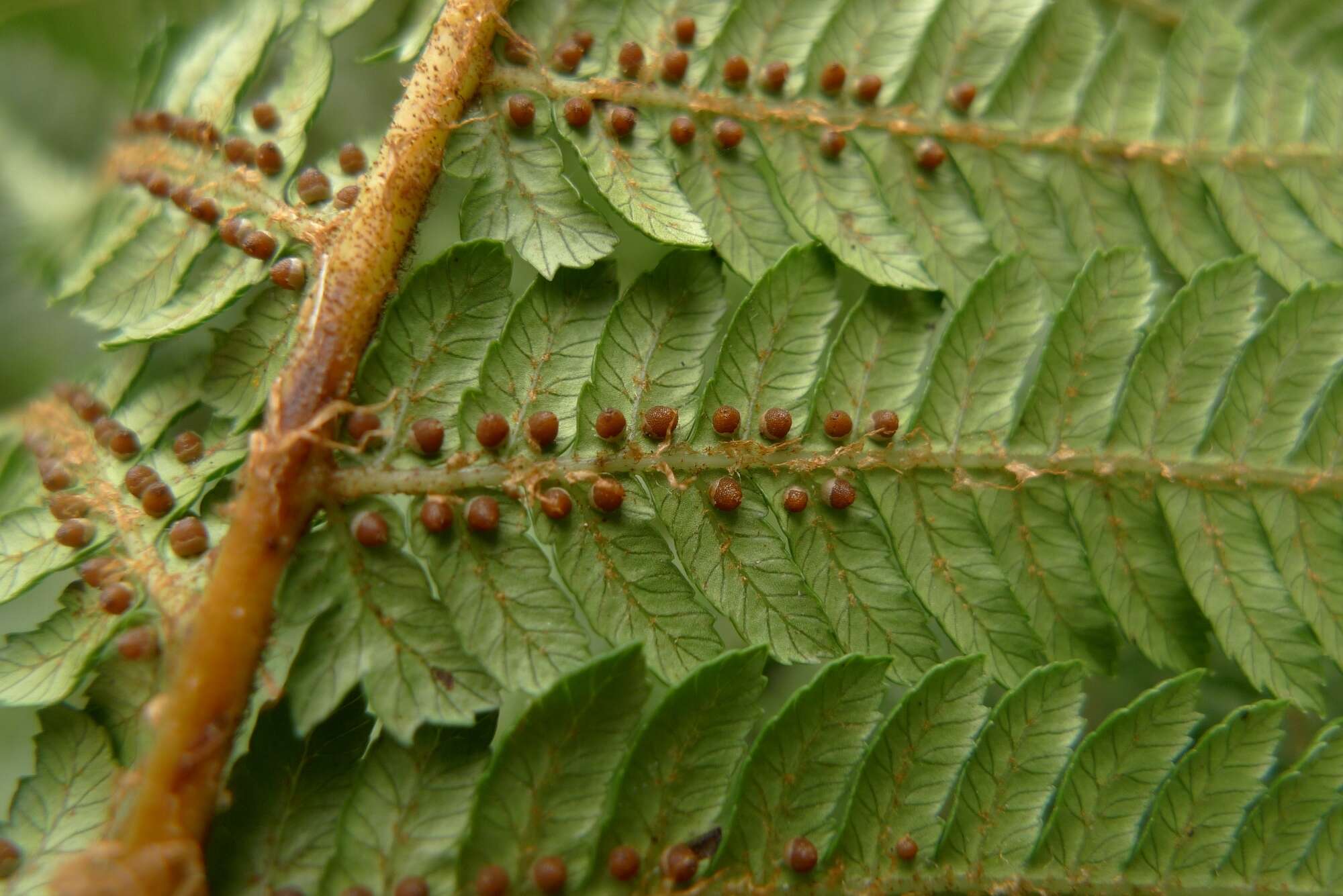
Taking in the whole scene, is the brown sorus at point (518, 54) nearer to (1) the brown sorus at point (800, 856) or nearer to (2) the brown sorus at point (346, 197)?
(2) the brown sorus at point (346, 197)

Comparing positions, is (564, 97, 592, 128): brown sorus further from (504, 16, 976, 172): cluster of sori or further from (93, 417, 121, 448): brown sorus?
(93, 417, 121, 448): brown sorus

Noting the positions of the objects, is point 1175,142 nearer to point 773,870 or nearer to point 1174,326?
point 1174,326

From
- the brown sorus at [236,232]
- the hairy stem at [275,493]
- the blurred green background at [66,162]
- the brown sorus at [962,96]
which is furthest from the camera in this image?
the blurred green background at [66,162]

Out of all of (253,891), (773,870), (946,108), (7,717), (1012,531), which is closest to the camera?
(253,891)

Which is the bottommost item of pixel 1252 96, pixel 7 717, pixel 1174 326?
pixel 7 717

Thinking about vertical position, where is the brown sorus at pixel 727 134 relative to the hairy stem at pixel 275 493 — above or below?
above

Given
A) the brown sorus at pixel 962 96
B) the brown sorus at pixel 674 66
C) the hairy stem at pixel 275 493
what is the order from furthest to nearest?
the brown sorus at pixel 962 96, the brown sorus at pixel 674 66, the hairy stem at pixel 275 493

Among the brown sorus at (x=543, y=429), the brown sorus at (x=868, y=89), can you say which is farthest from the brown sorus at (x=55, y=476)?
the brown sorus at (x=868, y=89)

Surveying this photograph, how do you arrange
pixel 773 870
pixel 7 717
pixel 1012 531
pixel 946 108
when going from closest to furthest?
pixel 773 870
pixel 1012 531
pixel 946 108
pixel 7 717

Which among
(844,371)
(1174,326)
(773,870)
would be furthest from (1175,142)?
(773,870)
